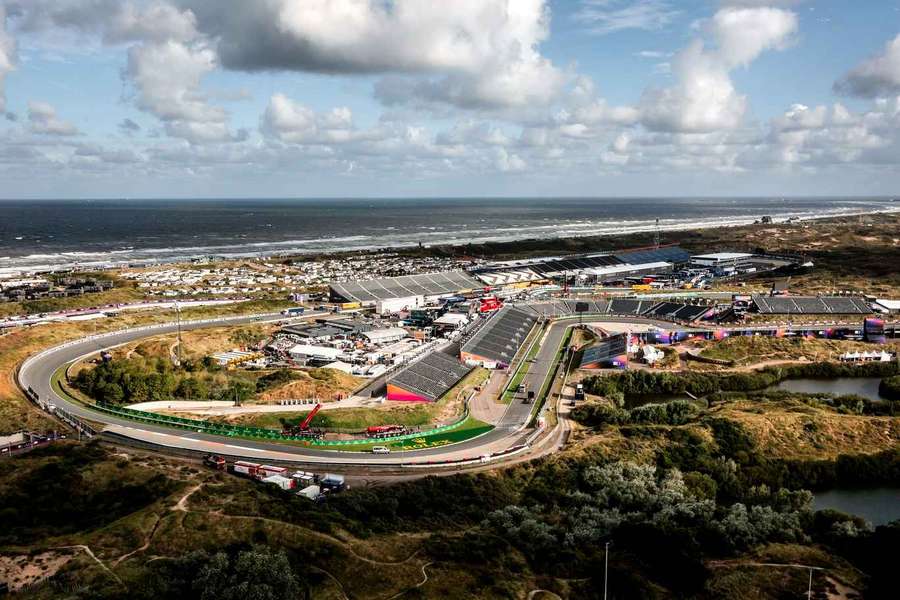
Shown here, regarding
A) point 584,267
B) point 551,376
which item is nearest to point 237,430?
point 551,376

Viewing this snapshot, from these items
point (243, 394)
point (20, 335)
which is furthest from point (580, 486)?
point (20, 335)

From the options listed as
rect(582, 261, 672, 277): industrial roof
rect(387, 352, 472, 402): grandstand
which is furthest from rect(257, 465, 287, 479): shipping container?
rect(582, 261, 672, 277): industrial roof

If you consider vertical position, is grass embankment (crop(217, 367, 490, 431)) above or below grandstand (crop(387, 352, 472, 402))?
below

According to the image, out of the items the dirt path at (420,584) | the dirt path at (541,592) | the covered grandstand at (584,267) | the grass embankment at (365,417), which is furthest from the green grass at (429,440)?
the covered grandstand at (584,267)

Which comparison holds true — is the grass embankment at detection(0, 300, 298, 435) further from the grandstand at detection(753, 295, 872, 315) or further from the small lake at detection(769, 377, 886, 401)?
the grandstand at detection(753, 295, 872, 315)

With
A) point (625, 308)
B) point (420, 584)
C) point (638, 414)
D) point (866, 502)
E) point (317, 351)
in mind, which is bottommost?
point (866, 502)

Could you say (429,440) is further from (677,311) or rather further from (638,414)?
(677,311)
